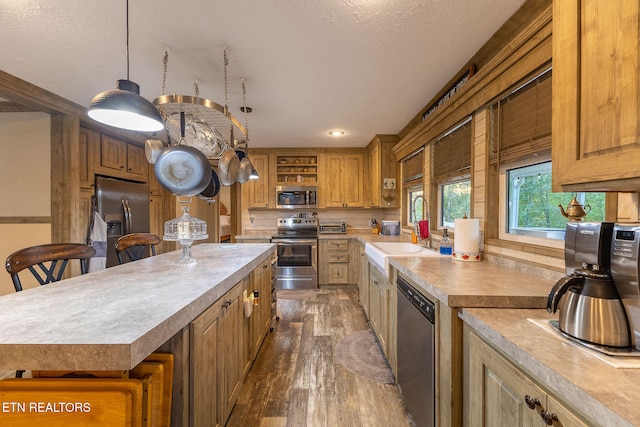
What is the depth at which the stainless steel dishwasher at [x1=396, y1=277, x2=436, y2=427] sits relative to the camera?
1331 mm

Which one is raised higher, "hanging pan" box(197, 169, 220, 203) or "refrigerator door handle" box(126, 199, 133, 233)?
Result: "hanging pan" box(197, 169, 220, 203)

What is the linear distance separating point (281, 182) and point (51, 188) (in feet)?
9.85

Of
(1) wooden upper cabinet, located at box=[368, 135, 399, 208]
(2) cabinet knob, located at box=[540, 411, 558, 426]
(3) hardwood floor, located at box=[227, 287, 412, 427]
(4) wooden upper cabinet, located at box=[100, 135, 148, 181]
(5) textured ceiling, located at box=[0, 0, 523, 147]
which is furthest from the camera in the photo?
(1) wooden upper cabinet, located at box=[368, 135, 399, 208]

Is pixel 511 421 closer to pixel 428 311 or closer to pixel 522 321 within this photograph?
pixel 522 321

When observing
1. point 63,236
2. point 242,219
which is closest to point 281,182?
point 242,219

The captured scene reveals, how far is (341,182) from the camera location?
15.8 ft

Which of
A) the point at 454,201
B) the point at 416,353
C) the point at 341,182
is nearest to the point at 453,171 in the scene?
the point at 454,201

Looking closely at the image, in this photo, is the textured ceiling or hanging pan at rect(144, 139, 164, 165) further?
hanging pan at rect(144, 139, 164, 165)

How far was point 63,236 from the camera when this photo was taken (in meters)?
2.97

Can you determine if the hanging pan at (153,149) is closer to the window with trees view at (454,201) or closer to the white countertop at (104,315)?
the white countertop at (104,315)

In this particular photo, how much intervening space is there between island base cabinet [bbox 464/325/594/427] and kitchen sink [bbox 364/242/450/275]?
38.3 inches

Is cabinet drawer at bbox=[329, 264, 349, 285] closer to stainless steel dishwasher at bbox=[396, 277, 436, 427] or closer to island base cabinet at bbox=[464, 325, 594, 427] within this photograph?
stainless steel dishwasher at bbox=[396, 277, 436, 427]

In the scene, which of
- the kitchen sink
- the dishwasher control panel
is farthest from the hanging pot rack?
the dishwasher control panel

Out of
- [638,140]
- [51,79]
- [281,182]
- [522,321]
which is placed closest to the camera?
[638,140]
